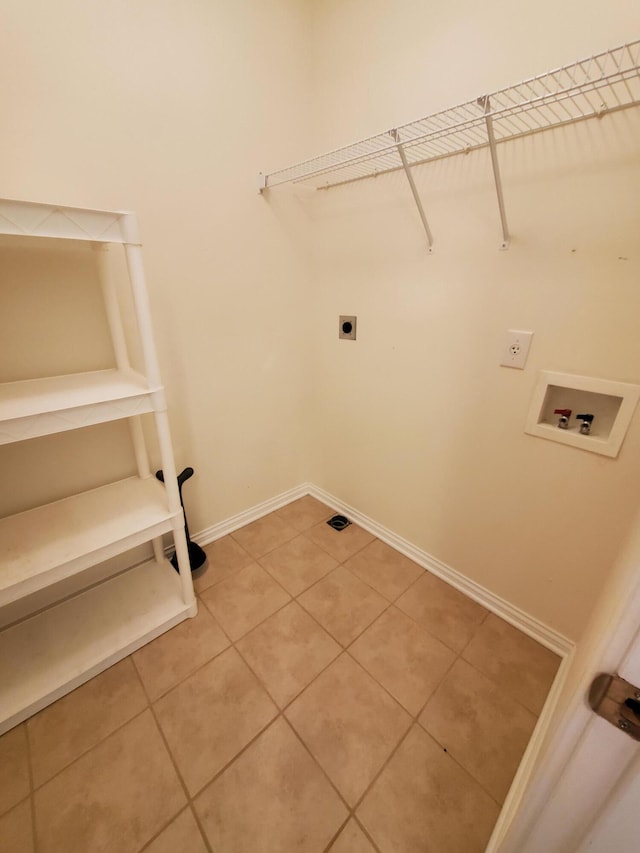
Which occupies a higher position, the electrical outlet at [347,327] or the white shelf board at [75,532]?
the electrical outlet at [347,327]

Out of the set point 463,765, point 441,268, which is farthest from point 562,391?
point 463,765

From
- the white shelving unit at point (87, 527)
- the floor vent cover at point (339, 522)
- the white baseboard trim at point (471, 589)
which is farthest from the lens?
the floor vent cover at point (339, 522)

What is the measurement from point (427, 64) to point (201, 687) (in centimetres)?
223

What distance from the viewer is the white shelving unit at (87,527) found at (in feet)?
2.81

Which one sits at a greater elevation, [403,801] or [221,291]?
[221,291]

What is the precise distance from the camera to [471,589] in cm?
146

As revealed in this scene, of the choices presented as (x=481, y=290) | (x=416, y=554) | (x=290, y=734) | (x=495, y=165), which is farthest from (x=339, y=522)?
(x=495, y=165)

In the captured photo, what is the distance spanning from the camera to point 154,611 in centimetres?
129

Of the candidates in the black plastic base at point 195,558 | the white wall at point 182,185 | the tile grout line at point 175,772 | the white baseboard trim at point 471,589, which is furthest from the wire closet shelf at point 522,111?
the tile grout line at point 175,772

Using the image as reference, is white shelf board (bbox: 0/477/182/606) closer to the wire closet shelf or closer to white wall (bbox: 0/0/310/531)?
white wall (bbox: 0/0/310/531)

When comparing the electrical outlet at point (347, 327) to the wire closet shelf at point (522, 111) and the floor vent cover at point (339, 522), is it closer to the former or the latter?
the wire closet shelf at point (522, 111)

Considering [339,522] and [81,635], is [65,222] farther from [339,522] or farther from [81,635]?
[339,522]

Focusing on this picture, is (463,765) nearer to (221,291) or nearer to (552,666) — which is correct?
(552,666)

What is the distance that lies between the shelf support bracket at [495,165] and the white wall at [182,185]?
0.94m
